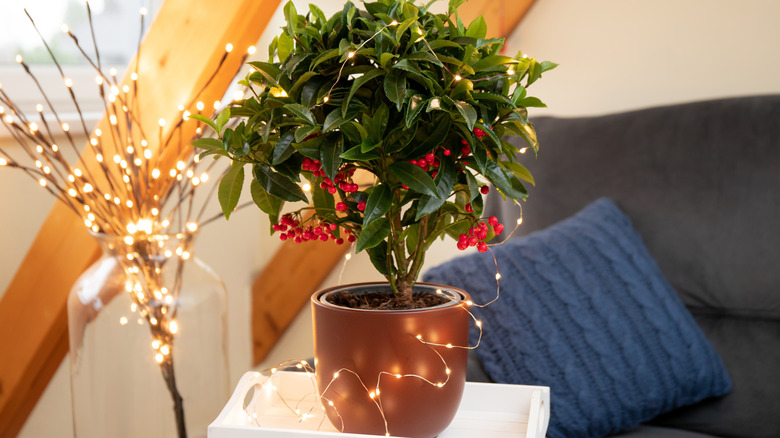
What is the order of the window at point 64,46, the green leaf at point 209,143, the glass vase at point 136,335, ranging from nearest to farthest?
the green leaf at point 209,143
the glass vase at point 136,335
the window at point 64,46

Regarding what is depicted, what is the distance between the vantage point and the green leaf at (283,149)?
0.73 meters

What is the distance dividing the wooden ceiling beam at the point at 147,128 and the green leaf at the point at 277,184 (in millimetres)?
641

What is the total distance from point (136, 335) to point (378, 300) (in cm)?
58

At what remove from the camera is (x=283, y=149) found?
2.39 ft

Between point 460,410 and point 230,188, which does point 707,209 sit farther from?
point 230,188

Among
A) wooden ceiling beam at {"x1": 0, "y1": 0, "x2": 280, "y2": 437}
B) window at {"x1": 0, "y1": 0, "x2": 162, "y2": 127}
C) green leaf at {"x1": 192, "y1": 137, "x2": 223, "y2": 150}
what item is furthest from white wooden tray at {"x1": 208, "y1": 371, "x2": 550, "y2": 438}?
window at {"x1": 0, "y1": 0, "x2": 162, "y2": 127}

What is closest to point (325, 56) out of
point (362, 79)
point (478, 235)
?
point (362, 79)

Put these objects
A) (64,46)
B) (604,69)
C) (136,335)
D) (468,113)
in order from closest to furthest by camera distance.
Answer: (468,113)
(136,335)
(64,46)
(604,69)

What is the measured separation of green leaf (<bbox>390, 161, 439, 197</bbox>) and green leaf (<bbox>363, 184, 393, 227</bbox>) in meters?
0.02

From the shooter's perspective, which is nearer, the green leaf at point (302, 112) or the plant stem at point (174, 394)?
the green leaf at point (302, 112)

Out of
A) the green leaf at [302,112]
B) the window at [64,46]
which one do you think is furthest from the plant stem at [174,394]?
the green leaf at [302,112]

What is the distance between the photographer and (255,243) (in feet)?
7.25

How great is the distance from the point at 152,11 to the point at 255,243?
72 cm

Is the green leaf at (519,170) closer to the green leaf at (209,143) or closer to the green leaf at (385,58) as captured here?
the green leaf at (385,58)
